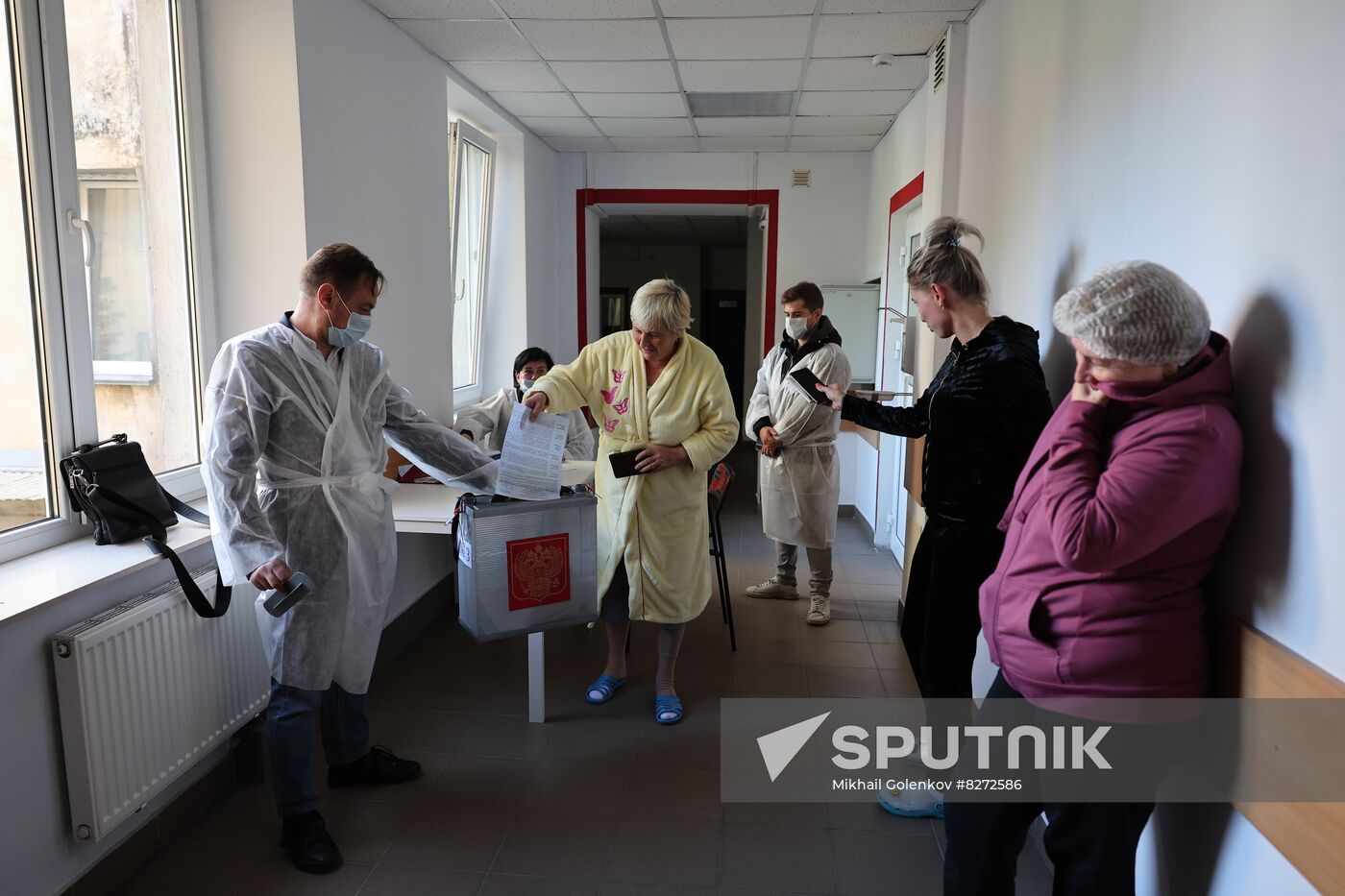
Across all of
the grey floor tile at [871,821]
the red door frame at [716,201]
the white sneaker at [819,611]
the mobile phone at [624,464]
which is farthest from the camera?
Answer: the red door frame at [716,201]

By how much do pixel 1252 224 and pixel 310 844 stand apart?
244cm

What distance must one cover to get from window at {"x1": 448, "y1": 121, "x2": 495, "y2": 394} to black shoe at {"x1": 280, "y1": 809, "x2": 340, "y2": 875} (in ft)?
10.9

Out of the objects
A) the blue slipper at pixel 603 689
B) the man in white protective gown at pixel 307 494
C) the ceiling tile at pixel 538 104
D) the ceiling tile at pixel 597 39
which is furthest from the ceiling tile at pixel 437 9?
the blue slipper at pixel 603 689

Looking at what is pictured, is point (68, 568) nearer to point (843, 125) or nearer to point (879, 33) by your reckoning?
point (879, 33)

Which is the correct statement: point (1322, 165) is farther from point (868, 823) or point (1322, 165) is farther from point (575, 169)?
point (575, 169)

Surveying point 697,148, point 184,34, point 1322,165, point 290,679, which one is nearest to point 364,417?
point 290,679

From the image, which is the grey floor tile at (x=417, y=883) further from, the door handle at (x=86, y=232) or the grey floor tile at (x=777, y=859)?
the door handle at (x=86, y=232)

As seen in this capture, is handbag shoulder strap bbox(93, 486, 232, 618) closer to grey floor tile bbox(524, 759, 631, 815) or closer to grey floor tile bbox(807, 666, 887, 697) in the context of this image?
grey floor tile bbox(524, 759, 631, 815)

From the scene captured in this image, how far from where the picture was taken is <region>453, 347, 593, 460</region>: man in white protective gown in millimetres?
4051

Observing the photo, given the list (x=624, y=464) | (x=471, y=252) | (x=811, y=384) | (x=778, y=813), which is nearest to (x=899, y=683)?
(x=778, y=813)

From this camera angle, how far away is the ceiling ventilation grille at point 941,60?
3.55 m

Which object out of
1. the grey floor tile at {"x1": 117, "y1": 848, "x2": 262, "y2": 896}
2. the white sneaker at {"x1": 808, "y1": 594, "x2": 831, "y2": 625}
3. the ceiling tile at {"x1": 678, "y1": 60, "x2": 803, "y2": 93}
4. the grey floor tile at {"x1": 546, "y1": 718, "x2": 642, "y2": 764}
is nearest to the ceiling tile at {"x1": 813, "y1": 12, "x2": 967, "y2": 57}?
the ceiling tile at {"x1": 678, "y1": 60, "x2": 803, "y2": 93}

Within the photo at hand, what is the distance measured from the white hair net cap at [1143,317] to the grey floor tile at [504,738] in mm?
2148

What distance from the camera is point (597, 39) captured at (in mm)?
3729
